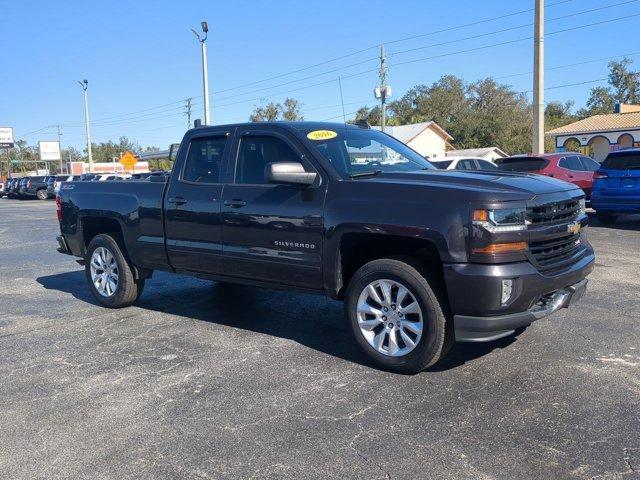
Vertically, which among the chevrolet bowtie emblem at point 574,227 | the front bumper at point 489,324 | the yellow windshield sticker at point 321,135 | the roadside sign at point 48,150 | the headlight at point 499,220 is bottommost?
the front bumper at point 489,324

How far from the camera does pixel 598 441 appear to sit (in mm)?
3367

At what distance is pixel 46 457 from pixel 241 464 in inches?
45.1

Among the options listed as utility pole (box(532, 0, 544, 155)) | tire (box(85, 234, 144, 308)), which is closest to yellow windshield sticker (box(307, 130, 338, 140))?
tire (box(85, 234, 144, 308))

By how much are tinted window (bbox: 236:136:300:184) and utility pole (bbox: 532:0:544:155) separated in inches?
633

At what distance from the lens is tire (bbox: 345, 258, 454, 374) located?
4.27m

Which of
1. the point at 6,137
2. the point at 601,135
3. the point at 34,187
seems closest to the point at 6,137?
the point at 6,137

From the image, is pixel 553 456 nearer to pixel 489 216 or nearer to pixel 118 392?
pixel 489 216

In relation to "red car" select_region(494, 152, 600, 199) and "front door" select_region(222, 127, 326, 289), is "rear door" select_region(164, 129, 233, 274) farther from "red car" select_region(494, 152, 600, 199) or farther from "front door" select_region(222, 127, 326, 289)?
"red car" select_region(494, 152, 600, 199)

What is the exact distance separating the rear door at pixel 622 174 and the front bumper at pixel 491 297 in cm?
911

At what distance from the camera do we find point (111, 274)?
679 cm

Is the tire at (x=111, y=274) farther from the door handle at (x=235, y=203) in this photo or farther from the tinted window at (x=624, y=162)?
the tinted window at (x=624, y=162)

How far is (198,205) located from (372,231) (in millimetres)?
2002

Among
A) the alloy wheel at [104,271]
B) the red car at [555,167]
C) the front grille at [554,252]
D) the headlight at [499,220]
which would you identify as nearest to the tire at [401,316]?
the headlight at [499,220]

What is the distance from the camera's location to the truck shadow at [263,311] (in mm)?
5066
